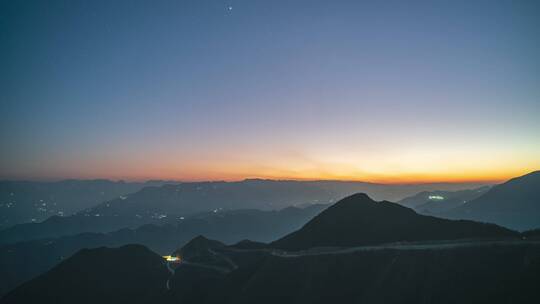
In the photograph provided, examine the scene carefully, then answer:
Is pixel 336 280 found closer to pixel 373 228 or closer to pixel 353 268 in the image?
pixel 353 268

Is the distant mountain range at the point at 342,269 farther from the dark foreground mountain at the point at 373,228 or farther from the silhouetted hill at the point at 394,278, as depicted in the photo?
the dark foreground mountain at the point at 373,228

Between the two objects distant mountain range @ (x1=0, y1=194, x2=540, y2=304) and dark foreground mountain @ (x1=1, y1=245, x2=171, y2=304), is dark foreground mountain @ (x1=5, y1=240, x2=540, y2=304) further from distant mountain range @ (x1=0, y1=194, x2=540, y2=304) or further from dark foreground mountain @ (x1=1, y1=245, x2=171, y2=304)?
dark foreground mountain @ (x1=1, y1=245, x2=171, y2=304)

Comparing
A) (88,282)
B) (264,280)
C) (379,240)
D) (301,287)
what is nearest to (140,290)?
(88,282)

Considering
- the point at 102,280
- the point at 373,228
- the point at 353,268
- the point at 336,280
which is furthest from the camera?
the point at 102,280

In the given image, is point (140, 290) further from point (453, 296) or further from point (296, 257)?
point (453, 296)

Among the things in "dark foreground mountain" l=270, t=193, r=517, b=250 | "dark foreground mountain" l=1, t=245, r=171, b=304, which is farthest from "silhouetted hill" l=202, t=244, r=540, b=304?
"dark foreground mountain" l=1, t=245, r=171, b=304

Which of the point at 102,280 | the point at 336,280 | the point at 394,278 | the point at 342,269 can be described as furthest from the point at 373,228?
the point at 102,280

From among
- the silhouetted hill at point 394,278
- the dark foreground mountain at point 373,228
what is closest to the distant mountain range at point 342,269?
the silhouetted hill at point 394,278
